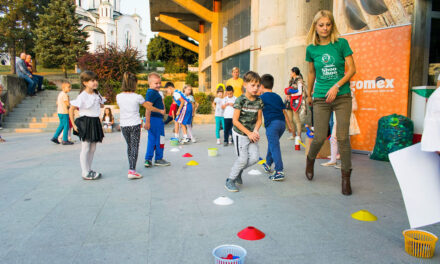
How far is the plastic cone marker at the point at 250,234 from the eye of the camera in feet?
9.30

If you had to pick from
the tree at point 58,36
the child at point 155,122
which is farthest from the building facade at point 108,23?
the child at point 155,122

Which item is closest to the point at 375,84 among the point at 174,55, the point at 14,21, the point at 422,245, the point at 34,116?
the point at 422,245

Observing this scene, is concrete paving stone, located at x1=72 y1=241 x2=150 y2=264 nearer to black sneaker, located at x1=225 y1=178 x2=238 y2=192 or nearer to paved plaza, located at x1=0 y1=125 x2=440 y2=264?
paved plaza, located at x1=0 y1=125 x2=440 y2=264

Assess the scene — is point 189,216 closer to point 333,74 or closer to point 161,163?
point 333,74

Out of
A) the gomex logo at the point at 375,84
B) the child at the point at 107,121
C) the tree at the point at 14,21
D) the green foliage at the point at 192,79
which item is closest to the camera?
the gomex logo at the point at 375,84

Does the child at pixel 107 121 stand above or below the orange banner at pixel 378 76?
below

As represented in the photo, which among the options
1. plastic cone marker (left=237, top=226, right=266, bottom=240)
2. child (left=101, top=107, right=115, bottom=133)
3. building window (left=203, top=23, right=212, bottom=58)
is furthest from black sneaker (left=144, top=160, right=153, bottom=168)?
building window (left=203, top=23, right=212, bottom=58)

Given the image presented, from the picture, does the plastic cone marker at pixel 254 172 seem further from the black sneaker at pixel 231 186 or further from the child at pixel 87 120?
the child at pixel 87 120

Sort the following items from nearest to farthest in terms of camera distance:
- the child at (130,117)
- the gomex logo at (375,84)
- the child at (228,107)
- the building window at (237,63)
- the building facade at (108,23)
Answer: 1. the child at (130,117)
2. the gomex logo at (375,84)
3. the child at (228,107)
4. the building window at (237,63)
5. the building facade at (108,23)

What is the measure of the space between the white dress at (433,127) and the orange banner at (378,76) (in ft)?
15.9

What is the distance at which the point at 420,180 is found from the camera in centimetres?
216

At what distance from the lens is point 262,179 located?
197 inches

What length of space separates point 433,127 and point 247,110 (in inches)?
101

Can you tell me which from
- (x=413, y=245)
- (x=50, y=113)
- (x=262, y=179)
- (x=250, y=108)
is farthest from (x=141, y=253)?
(x=50, y=113)
